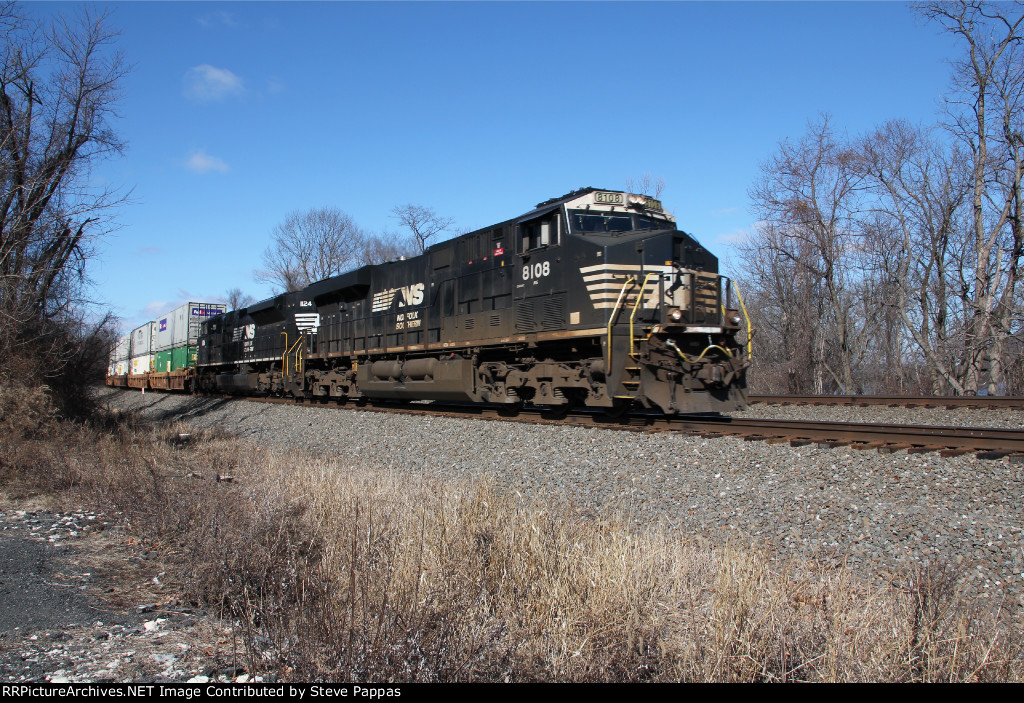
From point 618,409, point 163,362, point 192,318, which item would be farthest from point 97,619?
point 163,362

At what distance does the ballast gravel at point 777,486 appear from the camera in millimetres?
4832

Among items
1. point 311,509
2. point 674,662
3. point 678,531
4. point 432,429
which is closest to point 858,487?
point 678,531

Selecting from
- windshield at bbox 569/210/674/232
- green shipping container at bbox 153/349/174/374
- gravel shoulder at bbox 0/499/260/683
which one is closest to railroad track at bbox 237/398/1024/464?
windshield at bbox 569/210/674/232

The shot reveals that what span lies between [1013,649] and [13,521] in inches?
305

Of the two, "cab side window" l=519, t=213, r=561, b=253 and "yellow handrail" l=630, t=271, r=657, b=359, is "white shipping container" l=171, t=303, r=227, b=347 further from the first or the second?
"yellow handrail" l=630, t=271, r=657, b=359

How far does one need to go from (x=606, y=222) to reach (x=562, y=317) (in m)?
1.87

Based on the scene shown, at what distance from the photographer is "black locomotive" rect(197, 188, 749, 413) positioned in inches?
407

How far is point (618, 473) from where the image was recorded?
299 inches

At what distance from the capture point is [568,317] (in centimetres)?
1119

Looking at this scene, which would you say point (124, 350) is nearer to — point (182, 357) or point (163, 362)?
point (163, 362)

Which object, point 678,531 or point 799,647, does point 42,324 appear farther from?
point 799,647

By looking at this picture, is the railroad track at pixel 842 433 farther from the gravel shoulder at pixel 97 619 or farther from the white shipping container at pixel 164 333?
the white shipping container at pixel 164 333

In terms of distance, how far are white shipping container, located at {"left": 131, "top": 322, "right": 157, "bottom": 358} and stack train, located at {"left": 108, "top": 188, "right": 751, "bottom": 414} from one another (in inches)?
1111

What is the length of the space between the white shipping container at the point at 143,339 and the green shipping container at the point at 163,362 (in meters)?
2.01
